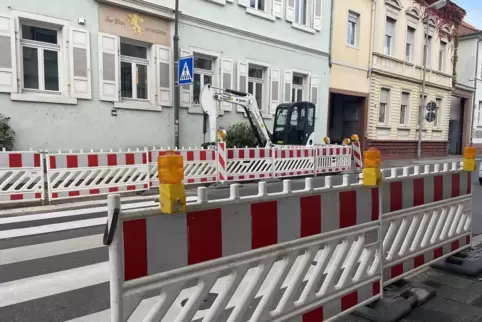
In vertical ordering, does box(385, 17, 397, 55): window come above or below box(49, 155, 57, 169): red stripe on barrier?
above

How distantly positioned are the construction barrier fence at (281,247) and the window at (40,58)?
905cm

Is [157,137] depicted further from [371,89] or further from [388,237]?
[371,89]

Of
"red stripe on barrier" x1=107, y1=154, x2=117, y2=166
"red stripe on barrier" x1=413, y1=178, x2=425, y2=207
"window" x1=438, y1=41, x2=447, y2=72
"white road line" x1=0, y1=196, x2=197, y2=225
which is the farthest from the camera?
"window" x1=438, y1=41, x2=447, y2=72

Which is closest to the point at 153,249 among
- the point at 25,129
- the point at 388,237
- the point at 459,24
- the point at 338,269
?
the point at 338,269

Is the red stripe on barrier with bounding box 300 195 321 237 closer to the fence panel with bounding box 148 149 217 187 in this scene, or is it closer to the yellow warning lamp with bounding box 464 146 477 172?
Answer: the yellow warning lamp with bounding box 464 146 477 172

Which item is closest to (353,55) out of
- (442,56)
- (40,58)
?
(442,56)

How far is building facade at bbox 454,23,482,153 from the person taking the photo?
29.1 m

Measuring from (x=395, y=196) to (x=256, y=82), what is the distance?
504 inches

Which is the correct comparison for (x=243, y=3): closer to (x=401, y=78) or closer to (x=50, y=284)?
(x=401, y=78)

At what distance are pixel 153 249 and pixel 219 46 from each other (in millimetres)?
12969

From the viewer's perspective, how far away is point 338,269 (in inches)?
108

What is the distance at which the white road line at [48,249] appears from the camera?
4363mm

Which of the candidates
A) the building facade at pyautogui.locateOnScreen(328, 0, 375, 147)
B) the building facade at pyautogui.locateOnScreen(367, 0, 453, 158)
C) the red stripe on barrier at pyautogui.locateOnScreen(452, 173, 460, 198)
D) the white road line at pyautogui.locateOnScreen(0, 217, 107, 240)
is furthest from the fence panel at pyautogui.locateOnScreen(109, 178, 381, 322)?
the building facade at pyautogui.locateOnScreen(367, 0, 453, 158)

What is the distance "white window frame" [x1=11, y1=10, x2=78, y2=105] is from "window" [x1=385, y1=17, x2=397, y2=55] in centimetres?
1802
